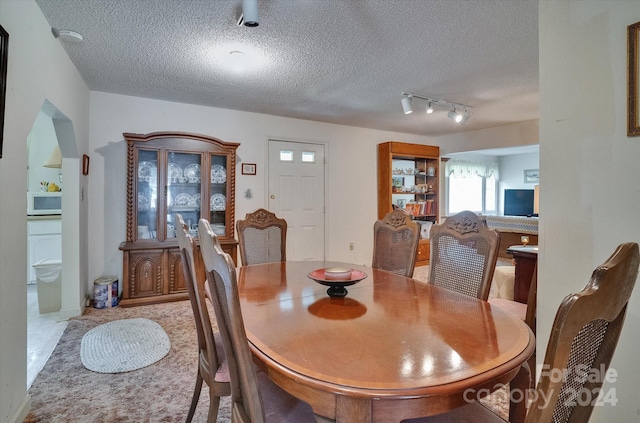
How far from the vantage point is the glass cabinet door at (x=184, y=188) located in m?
3.81

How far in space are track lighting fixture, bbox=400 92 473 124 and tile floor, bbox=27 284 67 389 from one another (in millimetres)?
3859

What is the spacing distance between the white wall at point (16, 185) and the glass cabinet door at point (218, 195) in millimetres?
2005

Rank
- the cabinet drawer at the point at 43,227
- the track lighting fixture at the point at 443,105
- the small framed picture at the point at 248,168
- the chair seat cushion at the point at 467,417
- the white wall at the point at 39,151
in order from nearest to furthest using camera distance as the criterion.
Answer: the chair seat cushion at the point at 467,417 < the track lighting fixture at the point at 443,105 < the cabinet drawer at the point at 43,227 < the small framed picture at the point at 248,168 < the white wall at the point at 39,151

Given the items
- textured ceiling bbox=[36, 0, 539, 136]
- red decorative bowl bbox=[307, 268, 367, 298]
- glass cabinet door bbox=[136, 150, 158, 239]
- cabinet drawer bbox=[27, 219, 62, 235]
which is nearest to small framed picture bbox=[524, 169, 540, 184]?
textured ceiling bbox=[36, 0, 539, 136]

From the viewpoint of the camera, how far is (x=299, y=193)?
4887mm

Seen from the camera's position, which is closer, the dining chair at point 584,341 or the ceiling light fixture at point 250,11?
the dining chair at point 584,341

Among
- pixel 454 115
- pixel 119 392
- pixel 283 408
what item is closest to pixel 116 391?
pixel 119 392

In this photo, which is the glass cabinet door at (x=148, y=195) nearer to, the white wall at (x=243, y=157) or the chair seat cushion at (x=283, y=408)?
the white wall at (x=243, y=157)

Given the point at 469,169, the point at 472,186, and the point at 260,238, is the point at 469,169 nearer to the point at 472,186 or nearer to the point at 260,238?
the point at 472,186

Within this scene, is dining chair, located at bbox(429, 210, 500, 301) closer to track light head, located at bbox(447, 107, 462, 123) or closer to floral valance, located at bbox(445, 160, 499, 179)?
track light head, located at bbox(447, 107, 462, 123)

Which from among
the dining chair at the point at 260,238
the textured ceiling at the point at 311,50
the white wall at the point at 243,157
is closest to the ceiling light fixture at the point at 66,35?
the textured ceiling at the point at 311,50

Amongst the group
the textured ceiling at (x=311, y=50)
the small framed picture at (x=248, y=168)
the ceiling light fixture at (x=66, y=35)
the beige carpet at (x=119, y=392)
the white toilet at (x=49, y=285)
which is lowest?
the beige carpet at (x=119, y=392)

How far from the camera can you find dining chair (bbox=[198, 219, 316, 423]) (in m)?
0.82

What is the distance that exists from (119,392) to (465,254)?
7.31 ft
